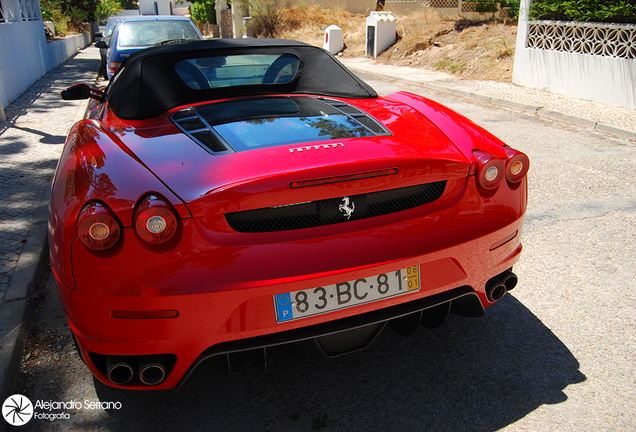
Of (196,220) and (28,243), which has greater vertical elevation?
(196,220)

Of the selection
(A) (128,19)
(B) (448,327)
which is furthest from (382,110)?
(A) (128,19)

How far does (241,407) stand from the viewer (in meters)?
2.17

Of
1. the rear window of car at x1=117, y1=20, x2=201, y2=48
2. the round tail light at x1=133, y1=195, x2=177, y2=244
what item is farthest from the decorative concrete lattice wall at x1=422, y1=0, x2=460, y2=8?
the round tail light at x1=133, y1=195, x2=177, y2=244

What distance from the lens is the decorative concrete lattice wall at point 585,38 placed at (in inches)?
348

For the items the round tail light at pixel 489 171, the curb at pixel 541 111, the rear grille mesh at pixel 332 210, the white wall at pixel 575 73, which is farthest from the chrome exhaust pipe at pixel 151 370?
the white wall at pixel 575 73

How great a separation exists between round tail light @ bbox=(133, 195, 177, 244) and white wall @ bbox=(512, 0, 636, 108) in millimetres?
9238

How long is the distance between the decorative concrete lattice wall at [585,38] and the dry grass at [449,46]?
152 cm

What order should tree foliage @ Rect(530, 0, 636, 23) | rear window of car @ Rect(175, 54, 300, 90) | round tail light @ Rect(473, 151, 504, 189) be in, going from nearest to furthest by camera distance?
→ round tail light @ Rect(473, 151, 504, 189) → rear window of car @ Rect(175, 54, 300, 90) → tree foliage @ Rect(530, 0, 636, 23)

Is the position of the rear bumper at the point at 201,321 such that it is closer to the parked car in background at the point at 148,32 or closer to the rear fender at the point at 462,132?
the rear fender at the point at 462,132

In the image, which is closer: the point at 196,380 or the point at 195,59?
the point at 196,380

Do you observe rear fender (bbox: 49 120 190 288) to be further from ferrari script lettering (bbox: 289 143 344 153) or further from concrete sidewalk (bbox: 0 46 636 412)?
concrete sidewalk (bbox: 0 46 636 412)

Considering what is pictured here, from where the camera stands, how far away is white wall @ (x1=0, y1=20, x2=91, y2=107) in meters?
9.58

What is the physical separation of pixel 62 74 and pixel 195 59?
513 inches

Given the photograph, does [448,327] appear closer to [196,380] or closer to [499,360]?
[499,360]
